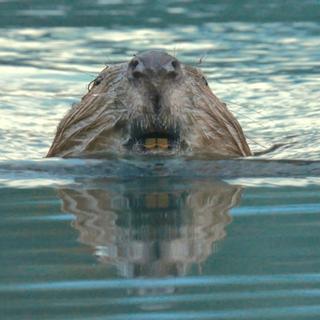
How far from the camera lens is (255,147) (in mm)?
9570

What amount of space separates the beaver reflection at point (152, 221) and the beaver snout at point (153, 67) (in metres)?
0.51

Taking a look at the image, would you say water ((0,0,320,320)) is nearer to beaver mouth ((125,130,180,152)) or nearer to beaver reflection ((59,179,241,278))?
beaver reflection ((59,179,241,278))

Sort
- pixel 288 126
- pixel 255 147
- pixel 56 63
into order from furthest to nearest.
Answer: pixel 56 63, pixel 288 126, pixel 255 147

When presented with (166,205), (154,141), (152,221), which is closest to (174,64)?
(154,141)

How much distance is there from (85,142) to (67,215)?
1610 mm

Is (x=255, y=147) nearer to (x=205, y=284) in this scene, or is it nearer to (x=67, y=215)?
(x=67, y=215)

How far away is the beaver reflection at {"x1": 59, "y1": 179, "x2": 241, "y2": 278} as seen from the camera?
521cm

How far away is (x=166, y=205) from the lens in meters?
6.40

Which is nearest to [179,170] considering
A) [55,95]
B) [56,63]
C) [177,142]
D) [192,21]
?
[177,142]

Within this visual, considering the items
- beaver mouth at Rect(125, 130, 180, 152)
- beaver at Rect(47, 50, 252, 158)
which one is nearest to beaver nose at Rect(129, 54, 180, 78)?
beaver at Rect(47, 50, 252, 158)

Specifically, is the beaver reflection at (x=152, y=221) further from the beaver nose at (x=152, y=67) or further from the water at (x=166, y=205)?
the beaver nose at (x=152, y=67)

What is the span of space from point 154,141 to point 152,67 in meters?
0.50

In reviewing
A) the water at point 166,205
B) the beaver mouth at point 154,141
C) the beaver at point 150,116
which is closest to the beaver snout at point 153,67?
the beaver at point 150,116

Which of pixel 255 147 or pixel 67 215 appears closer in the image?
pixel 67 215
